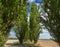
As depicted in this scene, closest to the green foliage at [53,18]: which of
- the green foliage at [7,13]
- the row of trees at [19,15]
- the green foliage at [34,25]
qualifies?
the row of trees at [19,15]

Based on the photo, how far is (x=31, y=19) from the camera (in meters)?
13.4

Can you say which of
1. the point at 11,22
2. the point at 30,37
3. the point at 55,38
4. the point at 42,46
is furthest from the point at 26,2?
the point at 30,37

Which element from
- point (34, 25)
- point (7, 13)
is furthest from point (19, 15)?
point (34, 25)

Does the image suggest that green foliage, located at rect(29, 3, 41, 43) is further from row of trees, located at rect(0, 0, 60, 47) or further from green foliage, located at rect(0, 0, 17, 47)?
green foliage, located at rect(0, 0, 17, 47)

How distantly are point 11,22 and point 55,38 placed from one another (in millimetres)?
2511

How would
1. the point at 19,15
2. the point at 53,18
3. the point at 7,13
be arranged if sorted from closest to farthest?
the point at 53,18 < the point at 7,13 < the point at 19,15

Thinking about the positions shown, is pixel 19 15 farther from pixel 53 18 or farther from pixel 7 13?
pixel 53 18

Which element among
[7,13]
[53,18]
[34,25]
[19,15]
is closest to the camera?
[53,18]

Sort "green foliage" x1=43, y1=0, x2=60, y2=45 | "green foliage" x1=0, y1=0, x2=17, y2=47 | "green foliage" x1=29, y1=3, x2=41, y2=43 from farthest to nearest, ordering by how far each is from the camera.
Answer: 1. "green foliage" x1=29, y1=3, x2=41, y2=43
2. "green foliage" x1=0, y1=0, x2=17, y2=47
3. "green foliage" x1=43, y1=0, x2=60, y2=45

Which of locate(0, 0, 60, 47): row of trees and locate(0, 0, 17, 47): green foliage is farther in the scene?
locate(0, 0, 17, 47): green foliage

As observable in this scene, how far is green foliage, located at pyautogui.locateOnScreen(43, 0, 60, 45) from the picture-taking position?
5.67 metres

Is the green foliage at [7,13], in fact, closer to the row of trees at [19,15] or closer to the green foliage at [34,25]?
the row of trees at [19,15]

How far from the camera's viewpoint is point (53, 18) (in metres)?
5.79

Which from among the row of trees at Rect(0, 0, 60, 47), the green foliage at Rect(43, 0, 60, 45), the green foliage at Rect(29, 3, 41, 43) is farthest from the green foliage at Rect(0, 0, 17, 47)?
the green foliage at Rect(29, 3, 41, 43)
